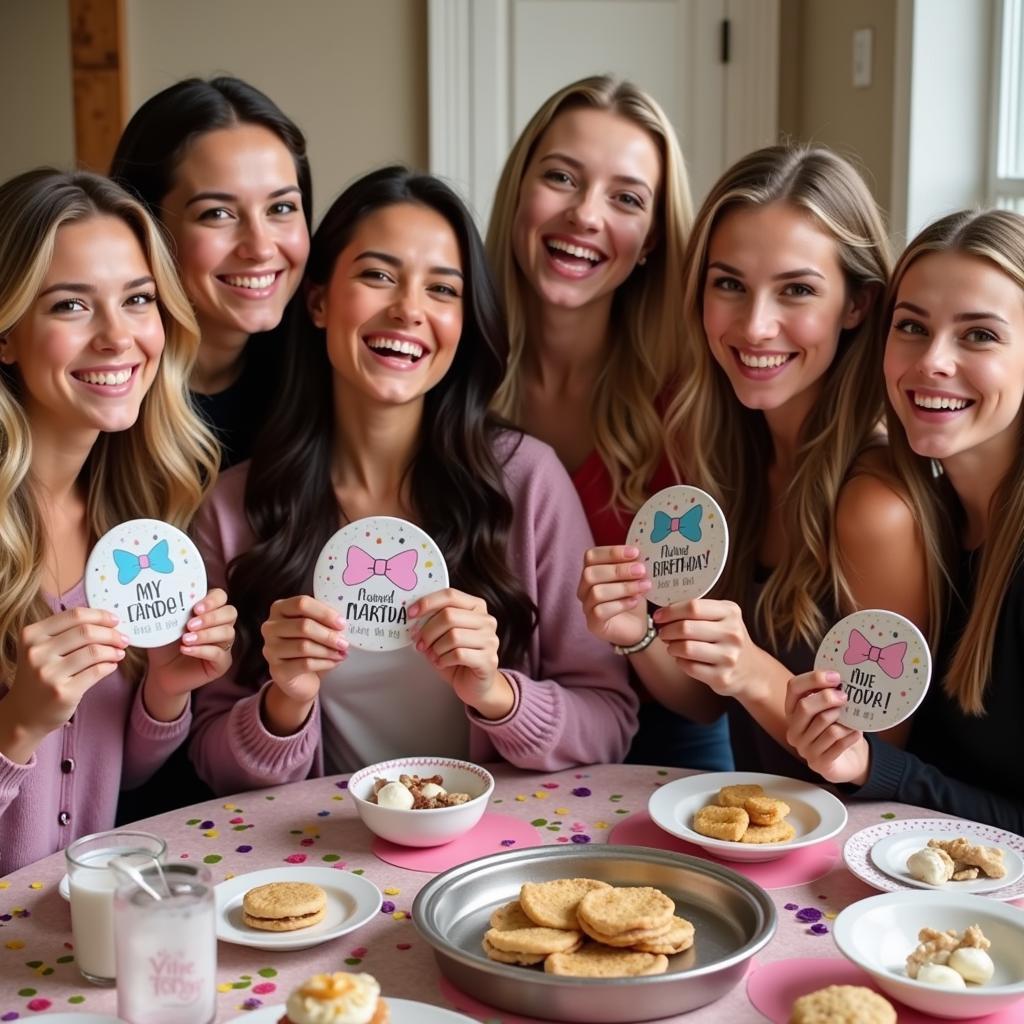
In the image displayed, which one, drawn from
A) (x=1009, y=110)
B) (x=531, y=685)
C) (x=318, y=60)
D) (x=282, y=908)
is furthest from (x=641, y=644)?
(x=318, y=60)

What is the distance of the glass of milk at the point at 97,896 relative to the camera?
1.54 metres

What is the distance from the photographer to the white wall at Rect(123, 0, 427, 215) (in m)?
5.30

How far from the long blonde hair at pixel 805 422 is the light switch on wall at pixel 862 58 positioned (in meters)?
2.26

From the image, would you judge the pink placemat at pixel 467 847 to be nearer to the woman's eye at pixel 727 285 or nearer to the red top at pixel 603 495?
the red top at pixel 603 495

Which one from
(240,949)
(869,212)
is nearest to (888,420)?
(869,212)

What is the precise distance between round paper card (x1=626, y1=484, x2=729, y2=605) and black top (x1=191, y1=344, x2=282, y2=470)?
3.21 ft

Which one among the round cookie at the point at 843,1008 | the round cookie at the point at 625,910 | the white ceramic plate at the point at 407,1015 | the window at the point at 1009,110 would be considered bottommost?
the white ceramic plate at the point at 407,1015

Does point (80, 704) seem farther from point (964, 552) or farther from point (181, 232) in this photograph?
point (964, 552)

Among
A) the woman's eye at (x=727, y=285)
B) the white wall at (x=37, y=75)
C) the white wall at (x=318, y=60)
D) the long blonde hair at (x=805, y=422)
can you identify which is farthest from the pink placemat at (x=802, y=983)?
the white wall at (x=37, y=75)

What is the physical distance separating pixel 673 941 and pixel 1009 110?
3.59 m

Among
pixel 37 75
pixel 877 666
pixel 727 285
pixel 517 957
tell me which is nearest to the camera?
pixel 517 957

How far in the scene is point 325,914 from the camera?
1.69 m

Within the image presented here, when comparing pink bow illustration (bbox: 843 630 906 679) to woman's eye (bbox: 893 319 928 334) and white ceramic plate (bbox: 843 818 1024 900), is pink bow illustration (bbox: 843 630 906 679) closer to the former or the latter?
white ceramic plate (bbox: 843 818 1024 900)

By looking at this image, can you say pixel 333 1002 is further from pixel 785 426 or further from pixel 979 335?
pixel 785 426
